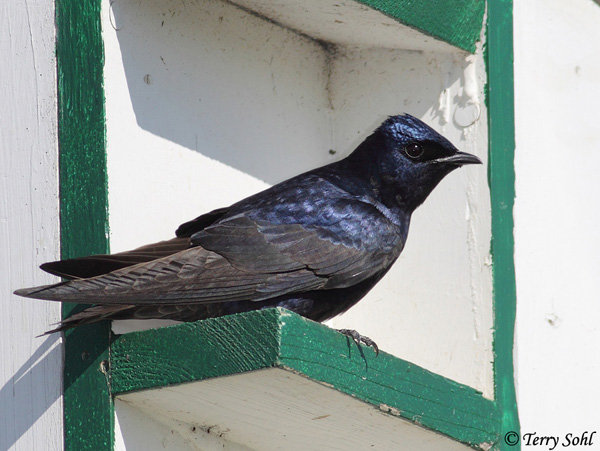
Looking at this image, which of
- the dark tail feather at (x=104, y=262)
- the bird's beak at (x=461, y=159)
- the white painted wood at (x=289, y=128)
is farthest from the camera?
the bird's beak at (x=461, y=159)

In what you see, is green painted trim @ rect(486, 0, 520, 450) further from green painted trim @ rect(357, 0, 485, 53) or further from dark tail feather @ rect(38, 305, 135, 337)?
→ dark tail feather @ rect(38, 305, 135, 337)

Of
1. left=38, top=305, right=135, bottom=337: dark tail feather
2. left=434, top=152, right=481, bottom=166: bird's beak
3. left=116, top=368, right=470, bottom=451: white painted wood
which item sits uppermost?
A: left=434, top=152, right=481, bottom=166: bird's beak

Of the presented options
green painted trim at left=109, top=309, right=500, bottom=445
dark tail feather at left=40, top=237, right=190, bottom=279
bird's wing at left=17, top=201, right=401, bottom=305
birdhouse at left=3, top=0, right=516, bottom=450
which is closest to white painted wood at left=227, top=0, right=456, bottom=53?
birdhouse at left=3, top=0, right=516, bottom=450

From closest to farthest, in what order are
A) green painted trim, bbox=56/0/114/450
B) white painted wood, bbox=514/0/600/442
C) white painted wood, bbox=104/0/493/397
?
1. green painted trim, bbox=56/0/114/450
2. white painted wood, bbox=104/0/493/397
3. white painted wood, bbox=514/0/600/442

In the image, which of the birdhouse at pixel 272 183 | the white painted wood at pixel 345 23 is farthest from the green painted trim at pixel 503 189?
the white painted wood at pixel 345 23

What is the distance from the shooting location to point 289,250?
2.33 metres

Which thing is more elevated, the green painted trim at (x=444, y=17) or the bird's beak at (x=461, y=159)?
the green painted trim at (x=444, y=17)

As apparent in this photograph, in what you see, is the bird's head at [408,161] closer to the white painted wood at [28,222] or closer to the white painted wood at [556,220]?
the white painted wood at [556,220]

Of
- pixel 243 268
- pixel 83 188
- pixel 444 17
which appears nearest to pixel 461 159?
pixel 444 17

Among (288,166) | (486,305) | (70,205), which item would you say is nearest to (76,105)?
(70,205)

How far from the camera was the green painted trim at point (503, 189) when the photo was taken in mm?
2652

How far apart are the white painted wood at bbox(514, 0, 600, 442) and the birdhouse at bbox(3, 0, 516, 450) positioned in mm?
90

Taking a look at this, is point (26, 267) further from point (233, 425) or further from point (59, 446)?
point (233, 425)

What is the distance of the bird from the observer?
2.08 meters
